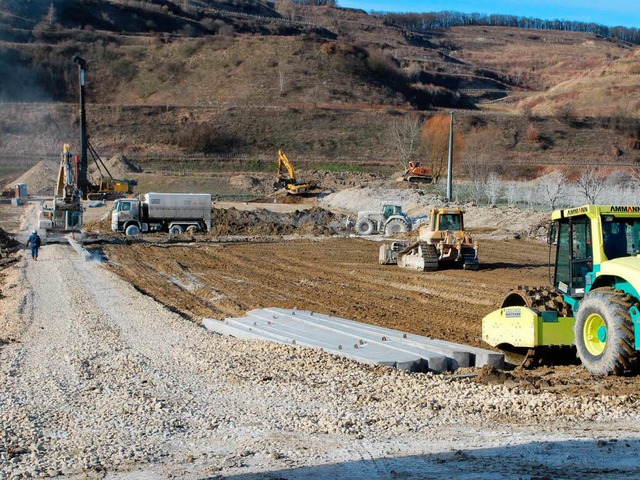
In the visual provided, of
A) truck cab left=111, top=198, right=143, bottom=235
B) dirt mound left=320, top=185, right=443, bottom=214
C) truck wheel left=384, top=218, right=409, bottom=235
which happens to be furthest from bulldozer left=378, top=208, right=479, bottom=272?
dirt mound left=320, top=185, right=443, bottom=214

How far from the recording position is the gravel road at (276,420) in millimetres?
6641

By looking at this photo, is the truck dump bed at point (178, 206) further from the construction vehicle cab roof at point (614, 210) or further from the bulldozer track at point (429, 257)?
the construction vehicle cab roof at point (614, 210)

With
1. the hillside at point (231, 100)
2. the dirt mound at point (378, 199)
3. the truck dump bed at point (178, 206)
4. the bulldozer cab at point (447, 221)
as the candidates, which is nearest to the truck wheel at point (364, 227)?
the truck dump bed at point (178, 206)

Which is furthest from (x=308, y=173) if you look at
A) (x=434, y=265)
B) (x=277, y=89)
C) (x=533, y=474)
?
(x=533, y=474)

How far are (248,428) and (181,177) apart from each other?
6545 centimetres

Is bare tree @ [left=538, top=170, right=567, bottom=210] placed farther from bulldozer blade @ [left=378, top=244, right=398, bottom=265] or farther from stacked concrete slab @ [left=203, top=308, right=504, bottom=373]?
stacked concrete slab @ [left=203, top=308, right=504, bottom=373]

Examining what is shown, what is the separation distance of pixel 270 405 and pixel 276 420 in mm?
633

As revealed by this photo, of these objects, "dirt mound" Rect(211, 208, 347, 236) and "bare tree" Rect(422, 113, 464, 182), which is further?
"bare tree" Rect(422, 113, 464, 182)

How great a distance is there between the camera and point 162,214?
39.7 meters

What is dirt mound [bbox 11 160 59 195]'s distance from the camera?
221 ft

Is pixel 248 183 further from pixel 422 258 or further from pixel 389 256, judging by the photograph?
pixel 422 258

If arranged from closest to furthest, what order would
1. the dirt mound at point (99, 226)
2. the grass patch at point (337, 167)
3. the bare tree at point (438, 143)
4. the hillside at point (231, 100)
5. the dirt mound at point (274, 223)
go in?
the dirt mound at point (274, 223) < the dirt mound at point (99, 226) < the bare tree at point (438, 143) < the grass patch at point (337, 167) < the hillside at point (231, 100)

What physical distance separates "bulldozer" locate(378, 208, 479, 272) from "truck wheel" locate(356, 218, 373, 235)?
1368 cm

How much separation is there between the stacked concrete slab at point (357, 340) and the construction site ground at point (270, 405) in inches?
12.8
